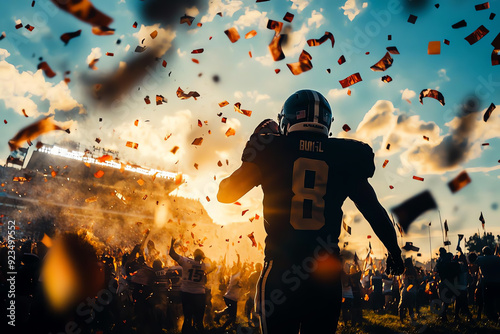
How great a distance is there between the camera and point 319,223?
282 centimetres

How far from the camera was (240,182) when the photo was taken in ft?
9.68

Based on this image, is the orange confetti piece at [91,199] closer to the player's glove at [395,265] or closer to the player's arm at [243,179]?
the player's arm at [243,179]

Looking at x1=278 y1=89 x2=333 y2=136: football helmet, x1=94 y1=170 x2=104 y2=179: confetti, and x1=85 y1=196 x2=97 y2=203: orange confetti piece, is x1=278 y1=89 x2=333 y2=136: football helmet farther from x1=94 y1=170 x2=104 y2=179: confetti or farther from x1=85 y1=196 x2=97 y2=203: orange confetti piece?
x1=85 y1=196 x2=97 y2=203: orange confetti piece

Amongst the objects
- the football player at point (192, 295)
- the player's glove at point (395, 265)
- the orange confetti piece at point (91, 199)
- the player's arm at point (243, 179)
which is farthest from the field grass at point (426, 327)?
the orange confetti piece at point (91, 199)

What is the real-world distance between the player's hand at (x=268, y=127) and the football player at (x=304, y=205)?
268mm

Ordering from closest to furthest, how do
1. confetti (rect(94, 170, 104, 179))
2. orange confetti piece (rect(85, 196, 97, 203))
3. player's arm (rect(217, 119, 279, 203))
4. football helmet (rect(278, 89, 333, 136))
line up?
player's arm (rect(217, 119, 279, 203)) < football helmet (rect(278, 89, 333, 136)) < orange confetti piece (rect(85, 196, 97, 203)) < confetti (rect(94, 170, 104, 179))

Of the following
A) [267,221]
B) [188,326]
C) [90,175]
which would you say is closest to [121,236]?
[90,175]

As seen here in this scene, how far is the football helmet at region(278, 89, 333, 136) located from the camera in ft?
9.96

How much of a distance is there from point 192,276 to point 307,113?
7773mm

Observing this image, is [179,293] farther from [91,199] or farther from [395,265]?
[91,199]

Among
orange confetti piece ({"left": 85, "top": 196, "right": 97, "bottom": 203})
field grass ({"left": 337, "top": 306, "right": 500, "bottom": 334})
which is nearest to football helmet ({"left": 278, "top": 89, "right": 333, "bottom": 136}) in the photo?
field grass ({"left": 337, "top": 306, "right": 500, "bottom": 334})

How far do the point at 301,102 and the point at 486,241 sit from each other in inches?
3449

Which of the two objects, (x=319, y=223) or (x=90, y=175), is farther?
(x=90, y=175)

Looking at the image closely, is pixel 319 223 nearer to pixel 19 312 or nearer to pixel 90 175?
pixel 19 312
